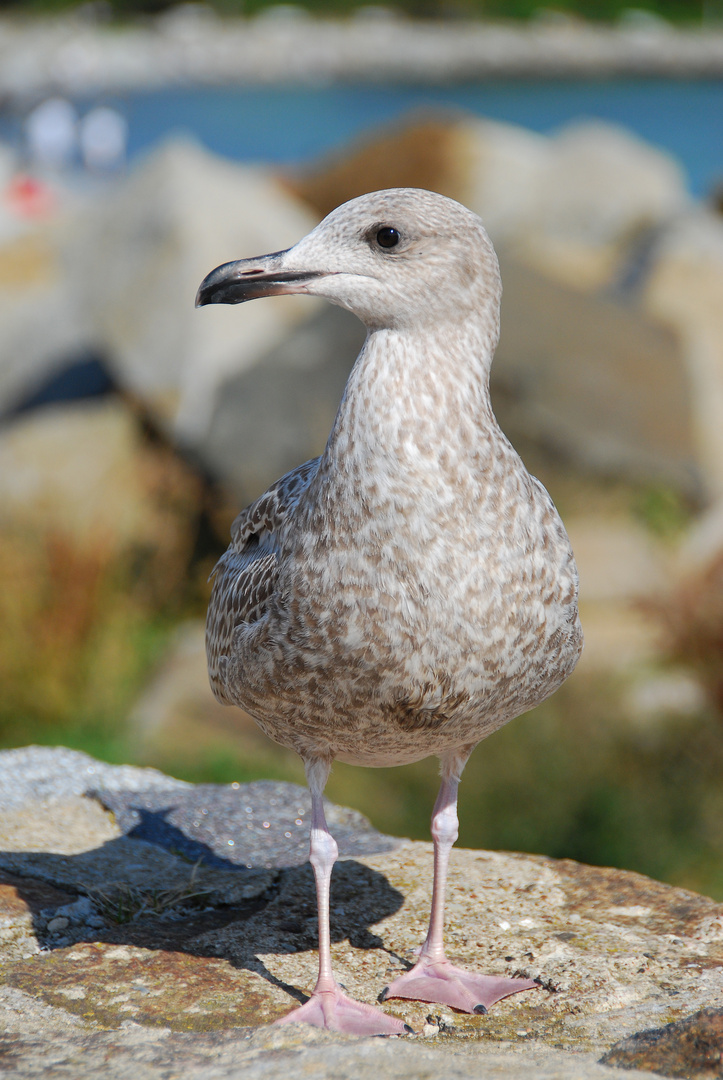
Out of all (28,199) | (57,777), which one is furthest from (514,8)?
(57,777)

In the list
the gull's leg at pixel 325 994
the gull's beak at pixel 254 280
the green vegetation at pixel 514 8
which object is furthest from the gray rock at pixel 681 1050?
the green vegetation at pixel 514 8

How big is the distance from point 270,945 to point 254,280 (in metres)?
2.06

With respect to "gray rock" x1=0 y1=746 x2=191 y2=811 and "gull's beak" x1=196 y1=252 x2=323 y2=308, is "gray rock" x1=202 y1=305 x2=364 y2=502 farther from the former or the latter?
"gull's beak" x1=196 y1=252 x2=323 y2=308

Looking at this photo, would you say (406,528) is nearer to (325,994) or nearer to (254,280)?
(254,280)

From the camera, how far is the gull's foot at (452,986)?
3.16 meters

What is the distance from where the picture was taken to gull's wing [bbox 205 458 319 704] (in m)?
3.22

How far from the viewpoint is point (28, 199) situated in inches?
672

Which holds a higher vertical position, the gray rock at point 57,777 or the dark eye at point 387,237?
the dark eye at point 387,237

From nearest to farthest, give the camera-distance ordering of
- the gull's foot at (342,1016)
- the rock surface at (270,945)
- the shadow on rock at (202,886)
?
the rock surface at (270,945) → the gull's foot at (342,1016) → the shadow on rock at (202,886)

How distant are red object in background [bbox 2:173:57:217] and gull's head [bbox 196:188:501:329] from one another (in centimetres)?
1478

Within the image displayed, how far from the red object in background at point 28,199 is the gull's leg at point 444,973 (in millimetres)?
14877

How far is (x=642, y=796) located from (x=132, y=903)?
5.06m

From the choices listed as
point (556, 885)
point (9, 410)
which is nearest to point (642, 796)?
point (556, 885)

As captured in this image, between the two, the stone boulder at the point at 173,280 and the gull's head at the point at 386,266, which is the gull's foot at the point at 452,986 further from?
the stone boulder at the point at 173,280
